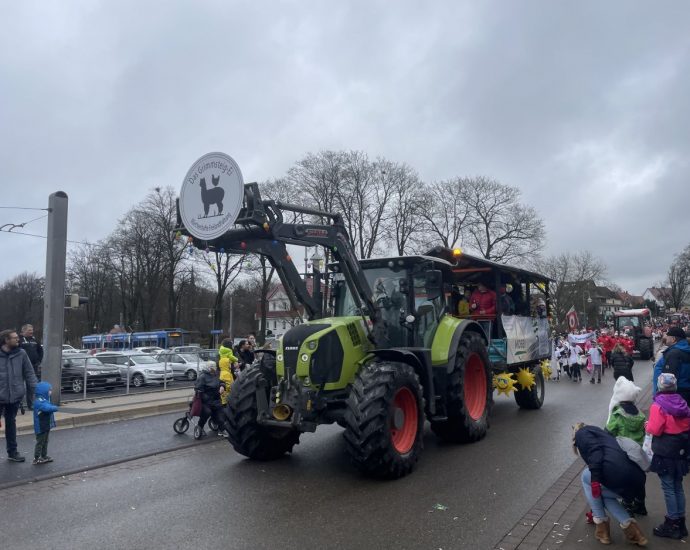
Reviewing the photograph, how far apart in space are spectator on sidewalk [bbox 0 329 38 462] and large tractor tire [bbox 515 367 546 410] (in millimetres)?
9084

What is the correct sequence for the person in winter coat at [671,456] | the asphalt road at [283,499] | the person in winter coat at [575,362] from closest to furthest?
the person in winter coat at [671,456], the asphalt road at [283,499], the person in winter coat at [575,362]

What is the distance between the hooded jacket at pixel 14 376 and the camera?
25.5ft

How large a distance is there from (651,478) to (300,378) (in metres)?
4.25

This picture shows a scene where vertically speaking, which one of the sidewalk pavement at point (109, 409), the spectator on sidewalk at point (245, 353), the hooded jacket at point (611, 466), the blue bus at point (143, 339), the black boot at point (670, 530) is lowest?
the black boot at point (670, 530)

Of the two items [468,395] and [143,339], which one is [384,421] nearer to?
[468,395]

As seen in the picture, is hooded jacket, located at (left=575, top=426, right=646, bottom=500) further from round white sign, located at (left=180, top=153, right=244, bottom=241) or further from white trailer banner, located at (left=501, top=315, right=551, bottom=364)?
white trailer banner, located at (left=501, top=315, right=551, bottom=364)

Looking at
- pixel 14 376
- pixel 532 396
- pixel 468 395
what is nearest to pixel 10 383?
pixel 14 376

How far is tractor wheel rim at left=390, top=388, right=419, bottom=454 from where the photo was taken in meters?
6.87

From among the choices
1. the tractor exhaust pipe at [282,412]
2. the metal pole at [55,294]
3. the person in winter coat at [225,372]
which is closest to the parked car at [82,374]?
the metal pole at [55,294]

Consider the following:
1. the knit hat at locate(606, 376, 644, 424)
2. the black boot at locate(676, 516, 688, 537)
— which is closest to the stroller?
the knit hat at locate(606, 376, 644, 424)

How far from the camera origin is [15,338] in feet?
26.2

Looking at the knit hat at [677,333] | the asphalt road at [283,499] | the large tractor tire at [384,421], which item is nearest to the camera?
the asphalt road at [283,499]

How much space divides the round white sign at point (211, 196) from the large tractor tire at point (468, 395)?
4.11m

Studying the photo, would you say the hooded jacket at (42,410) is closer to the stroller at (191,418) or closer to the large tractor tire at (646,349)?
the stroller at (191,418)
